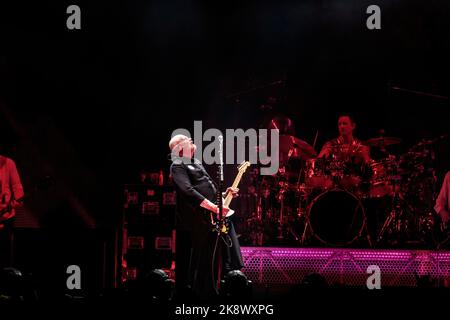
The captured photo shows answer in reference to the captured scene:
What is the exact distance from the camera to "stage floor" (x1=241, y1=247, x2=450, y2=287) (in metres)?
8.59

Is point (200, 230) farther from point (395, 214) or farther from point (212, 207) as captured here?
point (395, 214)

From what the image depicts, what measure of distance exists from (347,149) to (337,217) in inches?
43.9

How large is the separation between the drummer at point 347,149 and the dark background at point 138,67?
134cm

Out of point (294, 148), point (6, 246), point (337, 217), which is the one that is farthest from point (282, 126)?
point (6, 246)

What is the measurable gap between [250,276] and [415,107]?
4.28 meters

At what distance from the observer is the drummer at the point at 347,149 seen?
917 cm

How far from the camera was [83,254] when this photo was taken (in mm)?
7891

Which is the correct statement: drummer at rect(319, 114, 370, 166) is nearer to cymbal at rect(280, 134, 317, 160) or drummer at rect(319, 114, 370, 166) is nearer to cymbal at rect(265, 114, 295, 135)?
cymbal at rect(280, 134, 317, 160)

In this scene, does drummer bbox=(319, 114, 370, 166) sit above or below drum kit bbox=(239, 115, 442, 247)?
above

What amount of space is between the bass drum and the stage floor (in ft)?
0.80

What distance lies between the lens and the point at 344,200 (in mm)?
8797

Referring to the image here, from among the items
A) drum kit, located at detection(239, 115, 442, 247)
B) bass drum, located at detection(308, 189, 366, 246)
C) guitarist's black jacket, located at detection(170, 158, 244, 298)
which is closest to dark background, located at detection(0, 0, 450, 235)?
drum kit, located at detection(239, 115, 442, 247)
